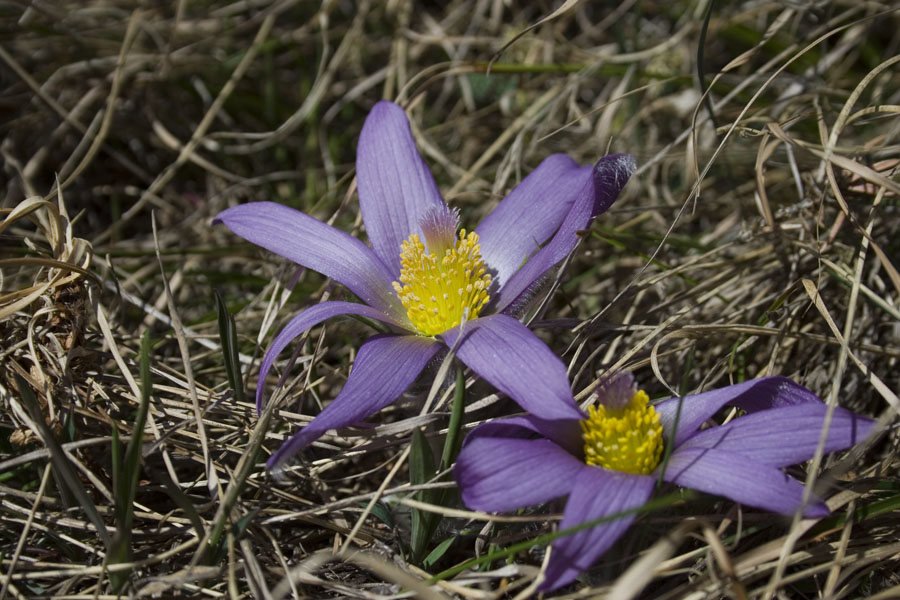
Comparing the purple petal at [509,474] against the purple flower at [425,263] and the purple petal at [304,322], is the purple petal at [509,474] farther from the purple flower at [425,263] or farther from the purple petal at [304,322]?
the purple petal at [304,322]

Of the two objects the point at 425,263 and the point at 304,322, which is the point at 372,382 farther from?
the point at 425,263

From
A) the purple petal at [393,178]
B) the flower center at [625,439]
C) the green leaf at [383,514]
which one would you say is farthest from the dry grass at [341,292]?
the purple petal at [393,178]

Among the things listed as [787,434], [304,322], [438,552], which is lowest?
[438,552]

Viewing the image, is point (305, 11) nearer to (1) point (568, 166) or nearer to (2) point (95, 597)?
(1) point (568, 166)

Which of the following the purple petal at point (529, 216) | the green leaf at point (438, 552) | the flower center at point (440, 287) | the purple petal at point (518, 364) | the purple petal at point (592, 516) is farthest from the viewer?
the purple petal at point (529, 216)

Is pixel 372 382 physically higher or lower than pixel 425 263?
lower

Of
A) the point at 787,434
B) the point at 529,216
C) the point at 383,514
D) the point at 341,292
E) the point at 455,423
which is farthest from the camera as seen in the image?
the point at 341,292

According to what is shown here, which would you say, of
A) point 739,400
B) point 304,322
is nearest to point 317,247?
point 304,322
